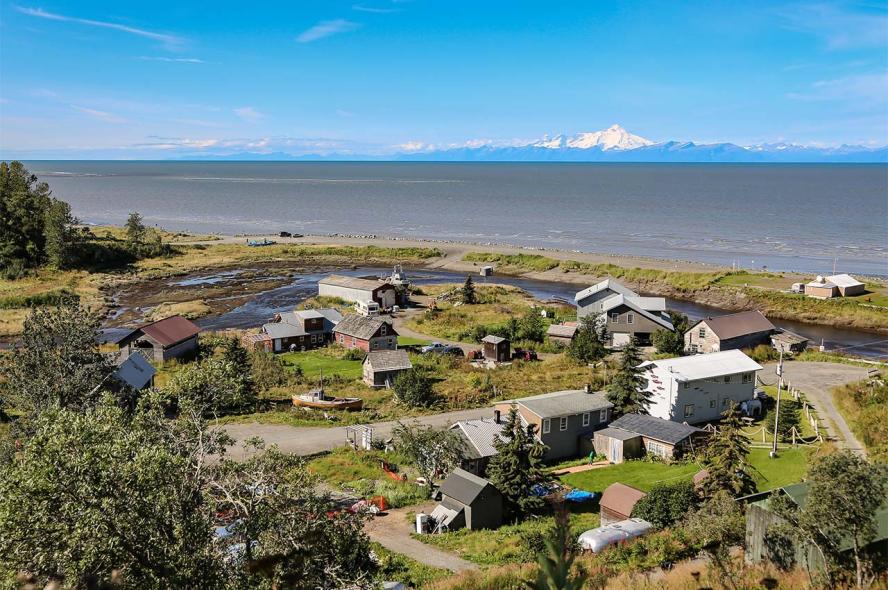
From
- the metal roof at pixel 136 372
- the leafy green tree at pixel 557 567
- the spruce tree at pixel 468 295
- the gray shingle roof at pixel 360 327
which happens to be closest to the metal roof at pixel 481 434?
the metal roof at pixel 136 372

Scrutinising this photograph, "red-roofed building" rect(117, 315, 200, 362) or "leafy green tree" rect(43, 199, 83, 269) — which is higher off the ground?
"leafy green tree" rect(43, 199, 83, 269)

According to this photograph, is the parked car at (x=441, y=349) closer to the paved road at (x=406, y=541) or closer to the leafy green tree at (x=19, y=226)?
the paved road at (x=406, y=541)

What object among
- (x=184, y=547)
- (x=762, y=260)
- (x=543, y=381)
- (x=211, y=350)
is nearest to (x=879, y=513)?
(x=184, y=547)

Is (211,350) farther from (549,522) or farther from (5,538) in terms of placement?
(5,538)

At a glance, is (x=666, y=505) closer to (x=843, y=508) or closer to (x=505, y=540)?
(x=505, y=540)

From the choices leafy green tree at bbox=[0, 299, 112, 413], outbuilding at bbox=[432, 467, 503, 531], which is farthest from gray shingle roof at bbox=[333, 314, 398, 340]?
A: outbuilding at bbox=[432, 467, 503, 531]

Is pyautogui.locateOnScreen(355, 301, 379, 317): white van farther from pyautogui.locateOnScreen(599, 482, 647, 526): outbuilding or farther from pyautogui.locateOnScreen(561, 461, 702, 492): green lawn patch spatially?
pyautogui.locateOnScreen(599, 482, 647, 526): outbuilding
